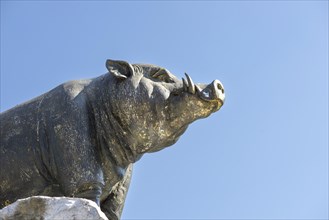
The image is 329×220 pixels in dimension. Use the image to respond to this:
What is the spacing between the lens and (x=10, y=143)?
25.0ft

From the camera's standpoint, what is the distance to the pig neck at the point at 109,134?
7.64 m

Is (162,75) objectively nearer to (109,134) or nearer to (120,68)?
(120,68)

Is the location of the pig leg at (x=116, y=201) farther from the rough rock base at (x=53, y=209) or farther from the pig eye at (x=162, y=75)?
the rough rock base at (x=53, y=209)

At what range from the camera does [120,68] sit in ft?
25.8

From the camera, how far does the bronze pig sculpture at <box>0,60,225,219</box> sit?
742cm

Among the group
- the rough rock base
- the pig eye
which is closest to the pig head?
the pig eye

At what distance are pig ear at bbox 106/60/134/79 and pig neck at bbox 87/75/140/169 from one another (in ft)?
0.68

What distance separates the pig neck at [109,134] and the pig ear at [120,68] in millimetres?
206

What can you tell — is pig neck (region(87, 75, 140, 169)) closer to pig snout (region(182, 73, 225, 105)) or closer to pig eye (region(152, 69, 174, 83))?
pig eye (region(152, 69, 174, 83))

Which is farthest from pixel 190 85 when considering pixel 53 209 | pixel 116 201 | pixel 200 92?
pixel 53 209

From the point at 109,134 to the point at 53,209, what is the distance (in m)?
2.16

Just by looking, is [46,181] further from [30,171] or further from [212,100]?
[212,100]

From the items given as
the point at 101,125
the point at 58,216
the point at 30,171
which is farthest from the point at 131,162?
the point at 58,216

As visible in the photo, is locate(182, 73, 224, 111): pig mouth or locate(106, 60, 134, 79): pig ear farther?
locate(106, 60, 134, 79): pig ear
